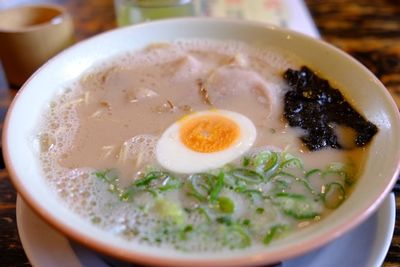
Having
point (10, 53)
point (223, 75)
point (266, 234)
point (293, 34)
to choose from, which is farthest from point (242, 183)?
point (10, 53)

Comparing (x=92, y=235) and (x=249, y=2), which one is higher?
(x=92, y=235)

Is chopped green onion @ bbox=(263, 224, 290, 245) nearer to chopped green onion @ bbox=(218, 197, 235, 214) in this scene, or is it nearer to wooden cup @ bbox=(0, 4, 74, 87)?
chopped green onion @ bbox=(218, 197, 235, 214)

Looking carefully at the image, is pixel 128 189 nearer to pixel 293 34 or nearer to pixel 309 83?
pixel 309 83

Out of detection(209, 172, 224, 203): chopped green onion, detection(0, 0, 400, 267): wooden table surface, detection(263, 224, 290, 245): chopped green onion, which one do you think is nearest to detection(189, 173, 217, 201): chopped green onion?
detection(209, 172, 224, 203): chopped green onion

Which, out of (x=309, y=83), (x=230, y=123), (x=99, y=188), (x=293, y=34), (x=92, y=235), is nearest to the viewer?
(x=92, y=235)

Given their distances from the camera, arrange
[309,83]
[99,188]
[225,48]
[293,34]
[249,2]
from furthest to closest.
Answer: [249,2], [225,48], [293,34], [309,83], [99,188]

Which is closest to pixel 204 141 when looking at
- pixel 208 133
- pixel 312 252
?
pixel 208 133

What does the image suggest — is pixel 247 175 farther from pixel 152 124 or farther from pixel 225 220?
pixel 152 124

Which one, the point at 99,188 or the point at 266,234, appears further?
the point at 99,188
